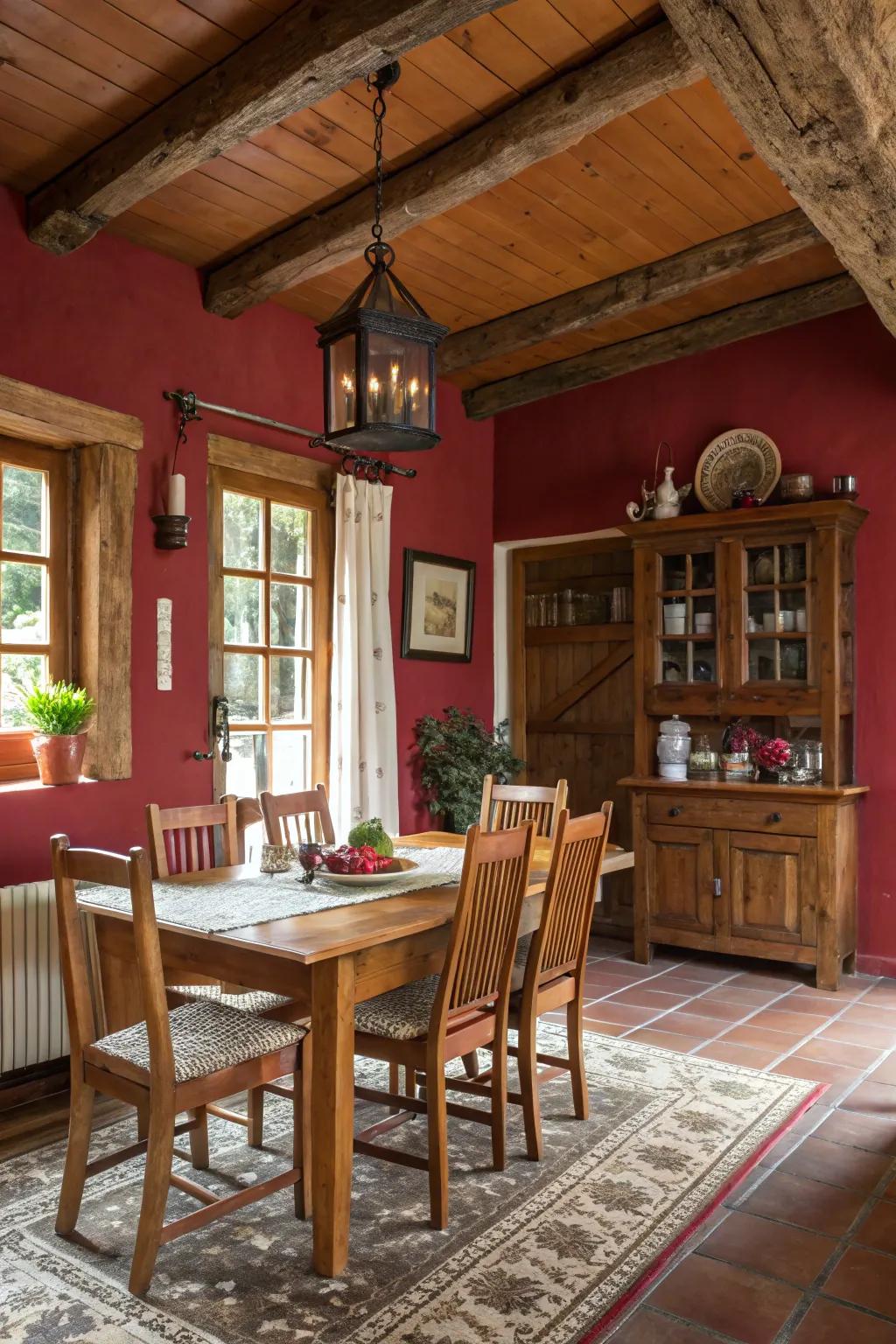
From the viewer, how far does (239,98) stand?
285 cm

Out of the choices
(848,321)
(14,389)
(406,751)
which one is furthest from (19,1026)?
(848,321)

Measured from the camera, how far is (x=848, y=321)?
190 inches

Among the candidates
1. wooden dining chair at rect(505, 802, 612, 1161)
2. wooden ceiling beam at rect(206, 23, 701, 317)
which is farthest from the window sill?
wooden ceiling beam at rect(206, 23, 701, 317)

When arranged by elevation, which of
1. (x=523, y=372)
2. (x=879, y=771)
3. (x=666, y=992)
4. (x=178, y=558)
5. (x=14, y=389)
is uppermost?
(x=523, y=372)

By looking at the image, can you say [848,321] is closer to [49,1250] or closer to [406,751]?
[406,751]

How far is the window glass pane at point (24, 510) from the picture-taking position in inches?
142

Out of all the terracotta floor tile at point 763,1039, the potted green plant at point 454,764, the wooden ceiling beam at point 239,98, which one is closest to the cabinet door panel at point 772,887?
the terracotta floor tile at point 763,1039

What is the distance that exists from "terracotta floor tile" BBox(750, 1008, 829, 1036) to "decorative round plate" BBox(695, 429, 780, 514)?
2280 millimetres

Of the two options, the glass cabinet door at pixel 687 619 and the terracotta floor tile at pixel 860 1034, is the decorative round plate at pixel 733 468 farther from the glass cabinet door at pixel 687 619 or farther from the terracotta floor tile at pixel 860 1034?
the terracotta floor tile at pixel 860 1034

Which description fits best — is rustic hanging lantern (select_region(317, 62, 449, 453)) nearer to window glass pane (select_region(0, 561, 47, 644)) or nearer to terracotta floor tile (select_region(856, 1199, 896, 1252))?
window glass pane (select_region(0, 561, 47, 644))

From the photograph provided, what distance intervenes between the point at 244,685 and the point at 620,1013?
208cm

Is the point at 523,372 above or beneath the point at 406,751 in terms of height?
above

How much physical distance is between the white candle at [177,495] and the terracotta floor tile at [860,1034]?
3.16 m

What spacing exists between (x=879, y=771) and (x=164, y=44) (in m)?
4.06
